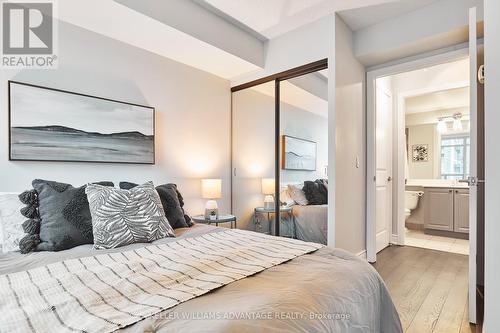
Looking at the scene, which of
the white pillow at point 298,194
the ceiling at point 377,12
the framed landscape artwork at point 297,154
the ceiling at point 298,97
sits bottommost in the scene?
the white pillow at point 298,194

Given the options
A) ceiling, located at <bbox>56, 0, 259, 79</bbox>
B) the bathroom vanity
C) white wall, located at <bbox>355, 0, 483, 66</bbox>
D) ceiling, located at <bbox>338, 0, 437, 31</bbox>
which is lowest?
the bathroom vanity

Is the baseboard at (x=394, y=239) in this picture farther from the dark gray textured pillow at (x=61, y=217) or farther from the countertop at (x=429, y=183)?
the dark gray textured pillow at (x=61, y=217)

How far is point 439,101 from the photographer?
5125 mm

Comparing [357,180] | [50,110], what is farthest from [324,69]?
[50,110]

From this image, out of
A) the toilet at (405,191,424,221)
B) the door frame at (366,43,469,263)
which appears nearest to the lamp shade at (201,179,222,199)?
the door frame at (366,43,469,263)

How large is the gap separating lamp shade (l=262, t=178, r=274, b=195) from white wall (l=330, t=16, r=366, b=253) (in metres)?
0.89

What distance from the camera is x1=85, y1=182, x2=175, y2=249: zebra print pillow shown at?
166cm

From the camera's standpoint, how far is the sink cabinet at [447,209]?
15.0 feet

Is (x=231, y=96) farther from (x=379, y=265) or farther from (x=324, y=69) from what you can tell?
(x=379, y=265)

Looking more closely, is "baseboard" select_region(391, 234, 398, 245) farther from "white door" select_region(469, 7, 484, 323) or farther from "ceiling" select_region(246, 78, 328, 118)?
"ceiling" select_region(246, 78, 328, 118)

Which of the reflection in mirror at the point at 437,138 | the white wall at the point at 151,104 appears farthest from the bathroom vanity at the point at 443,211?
the white wall at the point at 151,104

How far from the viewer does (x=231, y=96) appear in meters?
3.81

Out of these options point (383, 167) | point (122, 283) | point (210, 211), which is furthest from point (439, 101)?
point (122, 283)

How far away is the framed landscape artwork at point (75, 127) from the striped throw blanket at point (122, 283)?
128 centimetres
